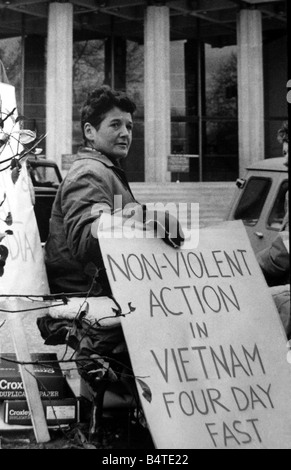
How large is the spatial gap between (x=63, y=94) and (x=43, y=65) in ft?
8.31

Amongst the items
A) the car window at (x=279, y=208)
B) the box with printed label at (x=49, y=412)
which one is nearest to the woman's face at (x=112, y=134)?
the box with printed label at (x=49, y=412)

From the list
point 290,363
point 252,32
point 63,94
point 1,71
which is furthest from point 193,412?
point 252,32

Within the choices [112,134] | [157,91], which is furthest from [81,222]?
[157,91]

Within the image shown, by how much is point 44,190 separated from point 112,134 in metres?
8.78

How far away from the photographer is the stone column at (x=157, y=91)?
24734mm

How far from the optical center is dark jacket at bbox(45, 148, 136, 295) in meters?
3.11

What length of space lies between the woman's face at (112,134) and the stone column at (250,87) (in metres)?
22.2

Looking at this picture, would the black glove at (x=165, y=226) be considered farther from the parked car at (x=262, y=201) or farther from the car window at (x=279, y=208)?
the car window at (x=279, y=208)

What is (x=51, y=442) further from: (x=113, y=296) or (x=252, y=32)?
(x=252, y=32)

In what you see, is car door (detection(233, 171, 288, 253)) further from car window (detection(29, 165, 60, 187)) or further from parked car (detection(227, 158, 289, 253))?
car window (detection(29, 165, 60, 187))

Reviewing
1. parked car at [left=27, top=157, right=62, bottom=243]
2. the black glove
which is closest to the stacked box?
the black glove

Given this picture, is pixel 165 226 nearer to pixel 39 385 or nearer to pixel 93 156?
pixel 93 156

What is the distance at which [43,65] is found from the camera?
25.7 meters

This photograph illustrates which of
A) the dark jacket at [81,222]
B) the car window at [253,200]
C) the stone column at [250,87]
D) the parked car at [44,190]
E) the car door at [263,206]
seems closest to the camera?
the dark jacket at [81,222]
